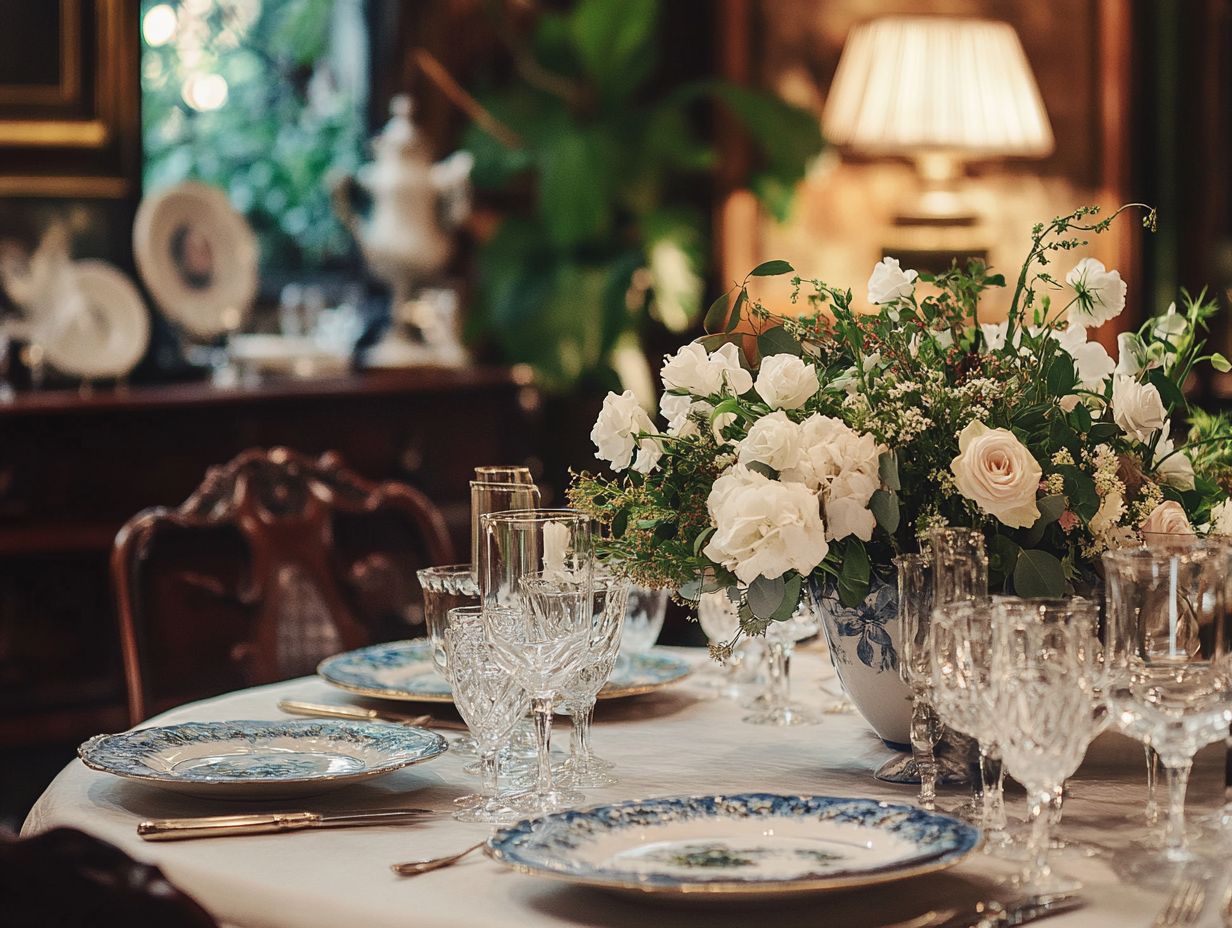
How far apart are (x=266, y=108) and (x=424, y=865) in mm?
3241

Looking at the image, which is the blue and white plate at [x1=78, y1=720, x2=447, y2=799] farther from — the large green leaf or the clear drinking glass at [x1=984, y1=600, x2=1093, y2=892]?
the large green leaf

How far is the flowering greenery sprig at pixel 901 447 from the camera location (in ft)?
4.58

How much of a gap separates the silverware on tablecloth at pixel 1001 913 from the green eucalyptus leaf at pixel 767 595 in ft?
1.11

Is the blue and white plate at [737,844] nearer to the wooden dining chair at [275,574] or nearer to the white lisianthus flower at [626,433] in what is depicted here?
the white lisianthus flower at [626,433]

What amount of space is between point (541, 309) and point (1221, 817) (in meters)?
3.06

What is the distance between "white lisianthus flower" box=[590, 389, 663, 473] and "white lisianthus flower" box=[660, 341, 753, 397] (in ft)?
0.14

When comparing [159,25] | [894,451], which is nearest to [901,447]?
[894,451]

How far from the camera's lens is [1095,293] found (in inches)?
60.1

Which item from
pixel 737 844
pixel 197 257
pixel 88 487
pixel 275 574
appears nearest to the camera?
pixel 737 844

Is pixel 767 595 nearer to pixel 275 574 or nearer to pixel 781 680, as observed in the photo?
pixel 781 680

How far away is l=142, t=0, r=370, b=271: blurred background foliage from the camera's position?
3947mm

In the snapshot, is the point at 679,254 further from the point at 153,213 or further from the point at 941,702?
the point at 941,702

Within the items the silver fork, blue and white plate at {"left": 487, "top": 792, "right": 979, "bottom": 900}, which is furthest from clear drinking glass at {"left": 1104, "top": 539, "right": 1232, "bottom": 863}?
blue and white plate at {"left": 487, "top": 792, "right": 979, "bottom": 900}

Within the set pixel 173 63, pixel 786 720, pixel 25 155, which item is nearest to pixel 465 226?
pixel 173 63
